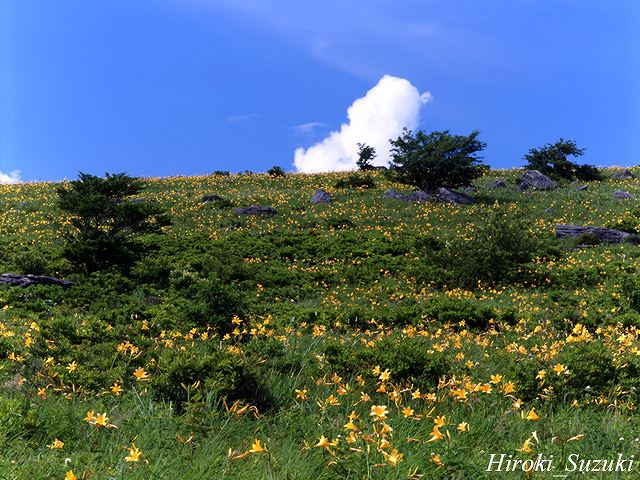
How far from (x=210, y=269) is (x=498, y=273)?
34.0ft

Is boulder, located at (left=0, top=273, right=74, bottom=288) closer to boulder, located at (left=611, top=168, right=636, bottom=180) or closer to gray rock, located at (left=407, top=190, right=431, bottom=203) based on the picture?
gray rock, located at (left=407, top=190, right=431, bottom=203)

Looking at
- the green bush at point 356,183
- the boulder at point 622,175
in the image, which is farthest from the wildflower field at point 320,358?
the boulder at point 622,175

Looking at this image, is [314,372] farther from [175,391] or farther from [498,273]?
[498,273]

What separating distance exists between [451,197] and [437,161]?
2.68m

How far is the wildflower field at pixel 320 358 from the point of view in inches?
113

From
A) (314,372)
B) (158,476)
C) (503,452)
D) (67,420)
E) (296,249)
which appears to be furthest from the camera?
(296,249)

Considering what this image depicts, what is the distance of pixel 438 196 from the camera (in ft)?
104

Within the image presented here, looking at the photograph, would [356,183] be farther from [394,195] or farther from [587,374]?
[587,374]

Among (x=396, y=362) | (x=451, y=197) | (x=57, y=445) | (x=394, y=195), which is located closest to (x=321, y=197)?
(x=394, y=195)

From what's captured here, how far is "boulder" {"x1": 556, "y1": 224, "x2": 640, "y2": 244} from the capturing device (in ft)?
70.1

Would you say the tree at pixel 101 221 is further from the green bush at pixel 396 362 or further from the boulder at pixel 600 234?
the boulder at pixel 600 234

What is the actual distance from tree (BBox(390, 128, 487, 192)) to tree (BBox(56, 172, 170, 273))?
788 inches

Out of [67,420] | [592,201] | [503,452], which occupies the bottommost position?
[503,452]

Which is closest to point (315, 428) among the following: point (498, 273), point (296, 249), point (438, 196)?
point (498, 273)
